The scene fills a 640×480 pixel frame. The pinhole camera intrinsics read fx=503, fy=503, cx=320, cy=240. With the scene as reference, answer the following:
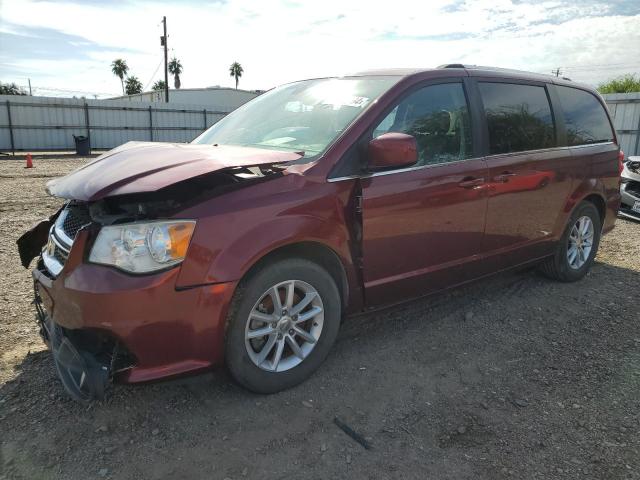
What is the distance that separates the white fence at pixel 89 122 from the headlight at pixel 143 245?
755 inches

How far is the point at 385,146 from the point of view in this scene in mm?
2896

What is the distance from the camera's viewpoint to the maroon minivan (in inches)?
95.4

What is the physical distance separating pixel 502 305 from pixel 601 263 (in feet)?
7.07

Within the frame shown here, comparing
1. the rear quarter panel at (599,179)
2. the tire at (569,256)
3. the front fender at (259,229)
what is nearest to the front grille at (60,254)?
the front fender at (259,229)

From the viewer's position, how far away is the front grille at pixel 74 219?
9.15ft

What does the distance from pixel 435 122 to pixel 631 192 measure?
19.8 ft

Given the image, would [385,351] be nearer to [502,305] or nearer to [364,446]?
[364,446]

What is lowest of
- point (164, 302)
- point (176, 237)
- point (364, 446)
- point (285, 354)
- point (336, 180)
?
point (364, 446)

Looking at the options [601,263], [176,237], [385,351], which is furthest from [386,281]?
[601,263]

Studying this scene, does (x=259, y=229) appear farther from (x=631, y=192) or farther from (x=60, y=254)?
(x=631, y=192)

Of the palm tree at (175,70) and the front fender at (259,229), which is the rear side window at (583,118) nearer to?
the front fender at (259,229)

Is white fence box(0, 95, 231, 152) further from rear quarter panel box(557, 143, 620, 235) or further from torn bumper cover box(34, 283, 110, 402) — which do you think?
torn bumper cover box(34, 283, 110, 402)

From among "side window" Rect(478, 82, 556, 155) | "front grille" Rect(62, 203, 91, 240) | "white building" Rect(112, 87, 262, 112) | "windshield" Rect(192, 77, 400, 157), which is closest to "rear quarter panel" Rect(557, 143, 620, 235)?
"side window" Rect(478, 82, 556, 155)

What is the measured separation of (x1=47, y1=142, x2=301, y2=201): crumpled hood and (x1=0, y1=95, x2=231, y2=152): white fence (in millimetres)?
18524
